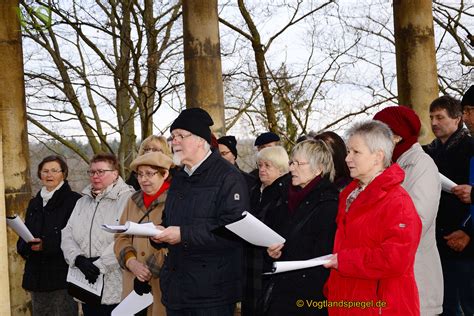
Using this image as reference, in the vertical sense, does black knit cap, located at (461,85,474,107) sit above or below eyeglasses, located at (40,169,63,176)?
above

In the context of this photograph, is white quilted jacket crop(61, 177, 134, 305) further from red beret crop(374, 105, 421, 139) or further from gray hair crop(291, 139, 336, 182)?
red beret crop(374, 105, 421, 139)

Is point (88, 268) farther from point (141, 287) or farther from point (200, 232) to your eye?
point (200, 232)

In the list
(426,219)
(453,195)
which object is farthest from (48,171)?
(426,219)

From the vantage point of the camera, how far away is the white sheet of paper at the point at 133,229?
376cm

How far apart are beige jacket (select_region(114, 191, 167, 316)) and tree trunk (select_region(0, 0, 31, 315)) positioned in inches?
104

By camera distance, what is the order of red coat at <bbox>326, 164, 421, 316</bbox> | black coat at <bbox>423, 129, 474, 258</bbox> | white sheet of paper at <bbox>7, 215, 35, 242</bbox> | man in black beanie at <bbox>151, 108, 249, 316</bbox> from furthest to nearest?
white sheet of paper at <bbox>7, 215, 35, 242</bbox> → black coat at <bbox>423, 129, 474, 258</bbox> → man in black beanie at <bbox>151, 108, 249, 316</bbox> → red coat at <bbox>326, 164, 421, 316</bbox>

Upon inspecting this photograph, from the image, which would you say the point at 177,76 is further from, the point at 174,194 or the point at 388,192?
the point at 388,192

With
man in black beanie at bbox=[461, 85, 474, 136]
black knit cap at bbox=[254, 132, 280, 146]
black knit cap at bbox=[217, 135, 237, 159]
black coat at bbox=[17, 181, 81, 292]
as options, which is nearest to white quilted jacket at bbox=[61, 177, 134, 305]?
black coat at bbox=[17, 181, 81, 292]

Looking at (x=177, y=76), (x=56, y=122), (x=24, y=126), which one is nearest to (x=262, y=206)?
(x=24, y=126)

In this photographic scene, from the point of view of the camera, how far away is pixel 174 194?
170 inches

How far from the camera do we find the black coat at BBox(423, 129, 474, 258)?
5070mm

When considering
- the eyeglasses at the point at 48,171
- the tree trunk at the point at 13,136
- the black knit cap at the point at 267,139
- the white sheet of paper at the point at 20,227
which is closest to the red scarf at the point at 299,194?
the white sheet of paper at the point at 20,227

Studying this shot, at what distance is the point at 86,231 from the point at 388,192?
289 centimetres

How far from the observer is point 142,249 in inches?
195
